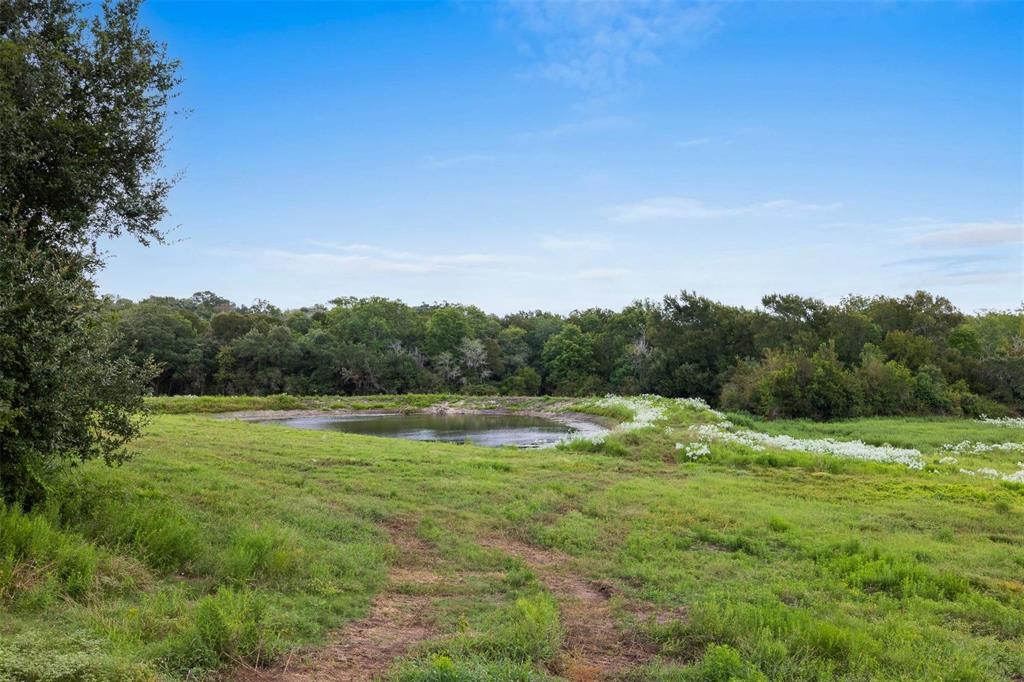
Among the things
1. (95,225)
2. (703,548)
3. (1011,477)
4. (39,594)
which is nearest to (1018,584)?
(703,548)

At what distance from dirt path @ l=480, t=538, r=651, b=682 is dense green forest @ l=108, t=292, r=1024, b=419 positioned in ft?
122

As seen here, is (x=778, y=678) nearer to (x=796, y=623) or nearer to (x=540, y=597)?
(x=796, y=623)

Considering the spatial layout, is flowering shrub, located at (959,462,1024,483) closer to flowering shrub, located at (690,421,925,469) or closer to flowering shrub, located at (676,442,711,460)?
flowering shrub, located at (690,421,925,469)

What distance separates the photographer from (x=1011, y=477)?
18.1 metres

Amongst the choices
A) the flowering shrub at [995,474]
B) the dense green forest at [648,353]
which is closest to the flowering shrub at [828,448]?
the flowering shrub at [995,474]

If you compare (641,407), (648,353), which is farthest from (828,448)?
(648,353)

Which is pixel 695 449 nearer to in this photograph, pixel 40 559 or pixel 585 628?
pixel 585 628

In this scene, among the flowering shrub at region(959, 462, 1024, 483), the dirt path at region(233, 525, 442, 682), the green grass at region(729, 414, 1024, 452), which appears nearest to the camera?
the dirt path at region(233, 525, 442, 682)

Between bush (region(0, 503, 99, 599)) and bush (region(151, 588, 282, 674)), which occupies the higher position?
bush (region(0, 503, 99, 599))

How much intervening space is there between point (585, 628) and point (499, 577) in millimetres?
2150

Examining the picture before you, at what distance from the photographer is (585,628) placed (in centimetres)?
752

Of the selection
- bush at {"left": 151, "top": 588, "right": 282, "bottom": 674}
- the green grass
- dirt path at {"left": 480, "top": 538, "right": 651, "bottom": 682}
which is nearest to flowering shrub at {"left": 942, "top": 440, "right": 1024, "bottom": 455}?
the green grass

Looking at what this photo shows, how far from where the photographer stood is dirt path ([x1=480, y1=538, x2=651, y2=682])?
646 centimetres

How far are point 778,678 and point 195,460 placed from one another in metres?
14.7
